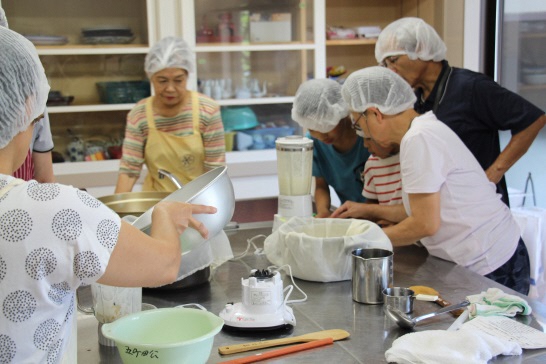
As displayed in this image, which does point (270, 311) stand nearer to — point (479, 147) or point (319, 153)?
point (319, 153)

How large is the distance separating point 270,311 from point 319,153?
47.2 inches

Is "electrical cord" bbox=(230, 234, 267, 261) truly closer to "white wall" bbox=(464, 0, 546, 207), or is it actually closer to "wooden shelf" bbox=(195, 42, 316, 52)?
"wooden shelf" bbox=(195, 42, 316, 52)

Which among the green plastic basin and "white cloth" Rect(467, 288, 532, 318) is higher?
the green plastic basin

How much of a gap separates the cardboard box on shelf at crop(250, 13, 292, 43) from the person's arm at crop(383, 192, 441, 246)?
2289 millimetres

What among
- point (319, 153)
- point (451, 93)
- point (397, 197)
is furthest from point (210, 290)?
point (451, 93)

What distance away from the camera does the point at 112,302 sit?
149cm

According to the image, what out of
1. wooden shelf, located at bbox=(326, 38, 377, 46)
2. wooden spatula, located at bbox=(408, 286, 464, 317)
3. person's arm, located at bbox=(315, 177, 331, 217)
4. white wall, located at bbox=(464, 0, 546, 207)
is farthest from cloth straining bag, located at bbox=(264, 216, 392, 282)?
wooden shelf, located at bbox=(326, 38, 377, 46)

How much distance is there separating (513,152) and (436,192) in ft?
2.80

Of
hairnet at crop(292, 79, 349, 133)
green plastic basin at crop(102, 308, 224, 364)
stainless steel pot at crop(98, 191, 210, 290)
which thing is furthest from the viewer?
hairnet at crop(292, 79, 349, 133)

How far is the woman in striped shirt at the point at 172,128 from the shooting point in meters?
2.89

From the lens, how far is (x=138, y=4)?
392 centimetres

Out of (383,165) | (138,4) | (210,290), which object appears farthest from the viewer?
(138,4)

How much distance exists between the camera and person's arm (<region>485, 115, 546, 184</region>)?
2.61 meters

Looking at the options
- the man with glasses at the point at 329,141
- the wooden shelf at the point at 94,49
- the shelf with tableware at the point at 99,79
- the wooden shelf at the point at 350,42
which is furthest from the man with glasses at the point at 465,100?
the shelf with tableware at the point at 99,79
